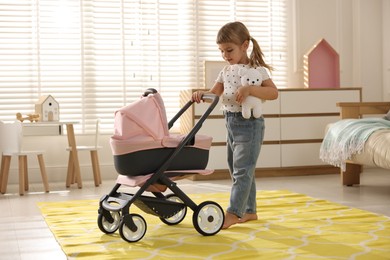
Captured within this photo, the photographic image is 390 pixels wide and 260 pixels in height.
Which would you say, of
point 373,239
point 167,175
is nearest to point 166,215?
point 167,175

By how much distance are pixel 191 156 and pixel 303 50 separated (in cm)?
368

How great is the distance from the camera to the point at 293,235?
304 cm

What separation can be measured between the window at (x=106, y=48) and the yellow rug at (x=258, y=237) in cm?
210

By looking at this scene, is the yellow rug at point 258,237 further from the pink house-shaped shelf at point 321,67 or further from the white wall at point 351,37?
the white wall at point 351,37

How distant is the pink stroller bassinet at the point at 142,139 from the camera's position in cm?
295

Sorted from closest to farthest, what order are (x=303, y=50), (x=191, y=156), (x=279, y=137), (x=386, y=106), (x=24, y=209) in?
(x=191, y=156) < (x=24, y=209) < (x=386, y=106) < (x=279, y=137) < (x=303, y=50)

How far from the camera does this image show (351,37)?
6.68m

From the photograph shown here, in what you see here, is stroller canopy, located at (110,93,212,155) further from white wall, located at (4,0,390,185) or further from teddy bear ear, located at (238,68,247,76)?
white wall, located at (4,0,390,185)

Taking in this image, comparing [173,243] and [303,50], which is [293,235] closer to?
[173,243]

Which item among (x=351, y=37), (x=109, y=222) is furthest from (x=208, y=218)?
(x=351, y=37)

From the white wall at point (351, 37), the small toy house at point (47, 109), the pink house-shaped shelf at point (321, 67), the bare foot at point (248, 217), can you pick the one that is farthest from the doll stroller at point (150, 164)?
the white wall at point (351, 37)

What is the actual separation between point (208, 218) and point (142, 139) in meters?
0.48

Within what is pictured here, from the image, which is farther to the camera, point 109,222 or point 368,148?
point 368,148

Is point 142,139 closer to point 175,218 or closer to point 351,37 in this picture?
point 175,218
